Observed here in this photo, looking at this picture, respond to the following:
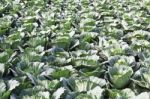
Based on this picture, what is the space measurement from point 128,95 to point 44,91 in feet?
2.46

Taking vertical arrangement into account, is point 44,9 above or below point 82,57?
below

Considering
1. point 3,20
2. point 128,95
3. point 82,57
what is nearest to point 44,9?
point 3,20

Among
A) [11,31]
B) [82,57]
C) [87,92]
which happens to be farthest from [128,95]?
[11,31]

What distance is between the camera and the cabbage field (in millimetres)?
3188

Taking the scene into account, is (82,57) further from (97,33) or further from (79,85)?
(97,33)

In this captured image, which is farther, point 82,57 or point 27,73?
point 82,57

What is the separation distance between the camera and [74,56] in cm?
411

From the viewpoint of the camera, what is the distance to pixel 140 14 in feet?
20.9

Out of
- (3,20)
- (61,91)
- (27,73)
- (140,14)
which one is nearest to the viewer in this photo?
(61,91)

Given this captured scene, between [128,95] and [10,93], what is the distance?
3.48 feet

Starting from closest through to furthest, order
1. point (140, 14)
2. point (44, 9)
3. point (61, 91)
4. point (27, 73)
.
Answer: point (61, 91) → point (27, 73) → point (140, 14) → point (44, 9)

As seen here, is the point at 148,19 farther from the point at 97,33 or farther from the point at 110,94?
the point at 110,94

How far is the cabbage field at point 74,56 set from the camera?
10.5 feet

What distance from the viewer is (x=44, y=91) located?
3.14 metres
